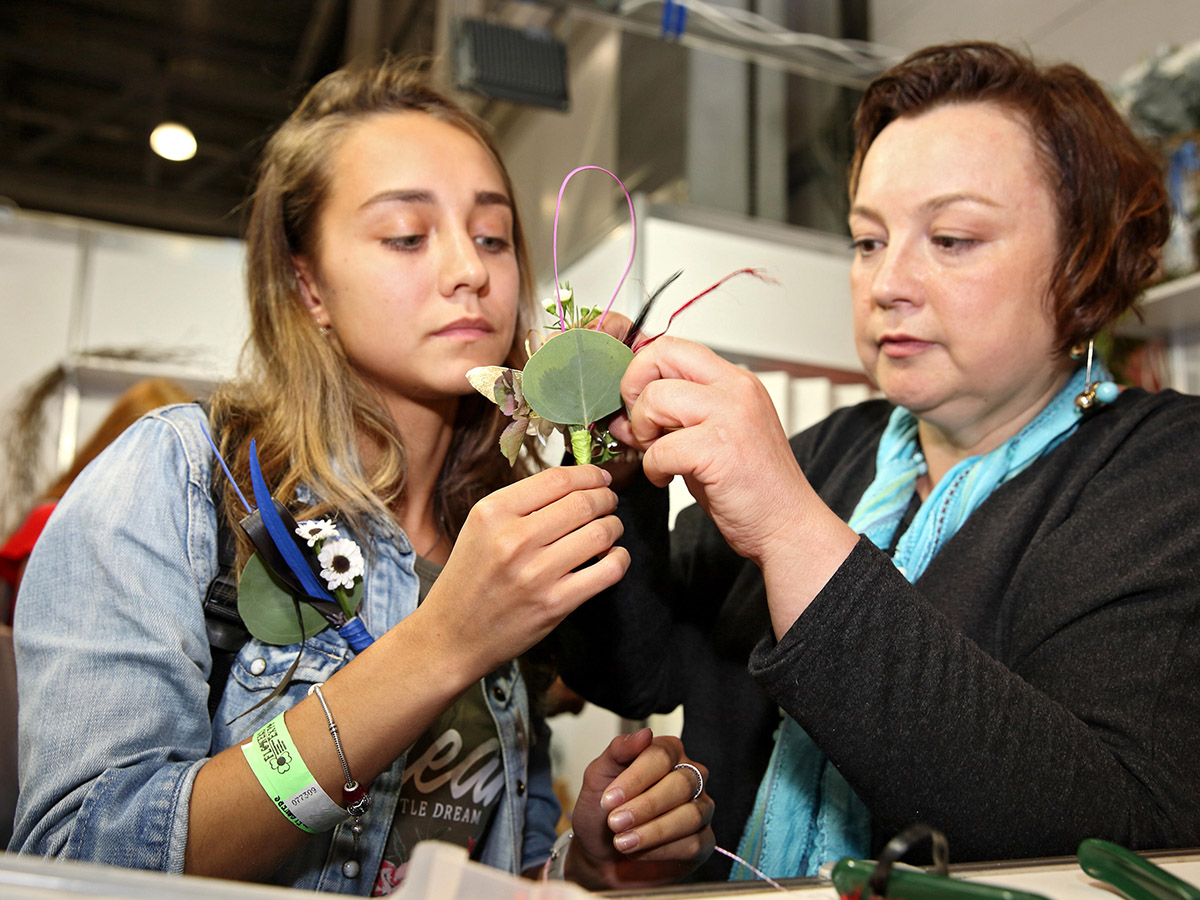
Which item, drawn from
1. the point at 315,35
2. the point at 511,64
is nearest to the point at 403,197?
the point at 511,64

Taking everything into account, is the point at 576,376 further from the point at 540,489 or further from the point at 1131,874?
the point at 1131,874

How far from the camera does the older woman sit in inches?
25.6

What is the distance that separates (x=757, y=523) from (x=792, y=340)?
1.53m

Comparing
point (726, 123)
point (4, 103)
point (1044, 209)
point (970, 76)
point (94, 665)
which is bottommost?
point (94, 665)

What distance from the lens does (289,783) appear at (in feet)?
2.24

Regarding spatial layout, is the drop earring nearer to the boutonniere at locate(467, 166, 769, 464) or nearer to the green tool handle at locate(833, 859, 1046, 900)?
the boutonniere at locate(467, 166, 769, 464)

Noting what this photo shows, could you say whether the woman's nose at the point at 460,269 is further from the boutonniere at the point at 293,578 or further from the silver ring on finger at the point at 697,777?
the silver ring on finger at the point at 697,777

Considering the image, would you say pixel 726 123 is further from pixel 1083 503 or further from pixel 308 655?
pixel 308 655

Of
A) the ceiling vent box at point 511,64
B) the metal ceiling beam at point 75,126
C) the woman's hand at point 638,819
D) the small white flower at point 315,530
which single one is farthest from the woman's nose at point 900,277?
→ the metal ceiling beam at point 75,126

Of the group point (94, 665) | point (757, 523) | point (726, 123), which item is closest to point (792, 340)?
point (726, 123)

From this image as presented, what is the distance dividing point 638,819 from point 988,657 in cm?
31

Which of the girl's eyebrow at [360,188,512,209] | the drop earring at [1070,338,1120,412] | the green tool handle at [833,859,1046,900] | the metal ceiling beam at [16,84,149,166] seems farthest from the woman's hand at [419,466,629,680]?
the metal ceiling beam at [16,84,149,166]

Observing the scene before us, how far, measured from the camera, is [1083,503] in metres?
0.86

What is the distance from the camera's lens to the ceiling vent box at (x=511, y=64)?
6.56 ft
